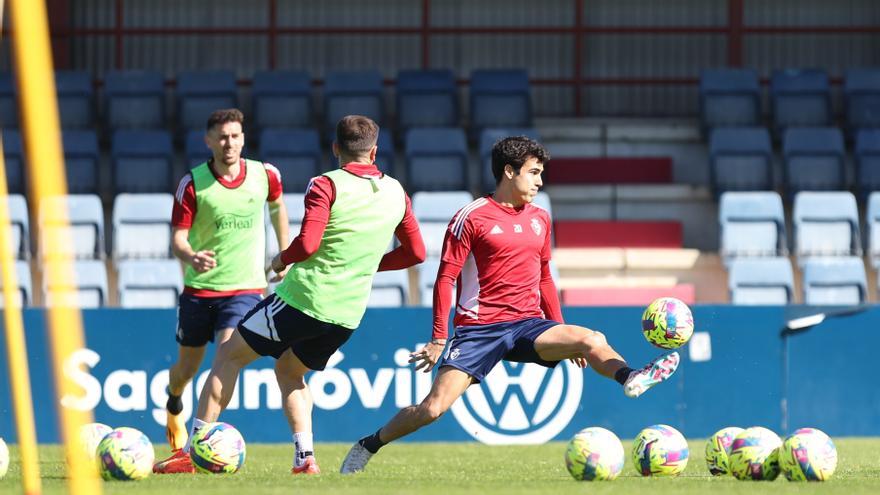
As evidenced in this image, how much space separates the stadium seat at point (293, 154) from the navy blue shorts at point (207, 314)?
835 cm

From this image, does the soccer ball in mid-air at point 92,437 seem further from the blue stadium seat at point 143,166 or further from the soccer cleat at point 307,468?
the blue stadium seat at point 143,166

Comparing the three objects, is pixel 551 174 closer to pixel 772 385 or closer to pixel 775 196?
pixel 775 196

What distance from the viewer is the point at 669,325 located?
8.10 meters

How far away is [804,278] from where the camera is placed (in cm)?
1620

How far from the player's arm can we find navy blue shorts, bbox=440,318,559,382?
0.56 metres

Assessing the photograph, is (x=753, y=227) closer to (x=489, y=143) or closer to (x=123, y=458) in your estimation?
(x=489, y=143)

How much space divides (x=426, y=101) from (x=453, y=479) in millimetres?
11697

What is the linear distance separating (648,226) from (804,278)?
2.48m

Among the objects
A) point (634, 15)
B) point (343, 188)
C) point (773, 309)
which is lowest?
point (773, 309)

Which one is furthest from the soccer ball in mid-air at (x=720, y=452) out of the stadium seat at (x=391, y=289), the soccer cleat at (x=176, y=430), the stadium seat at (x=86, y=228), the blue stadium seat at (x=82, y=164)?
the blue stadium seat at (x=82, y=164)

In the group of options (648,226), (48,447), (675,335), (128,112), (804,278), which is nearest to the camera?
(675,335)

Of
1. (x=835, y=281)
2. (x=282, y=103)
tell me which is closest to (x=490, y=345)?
(x=835, y=281)

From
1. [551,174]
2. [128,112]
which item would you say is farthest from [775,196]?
[128,112]

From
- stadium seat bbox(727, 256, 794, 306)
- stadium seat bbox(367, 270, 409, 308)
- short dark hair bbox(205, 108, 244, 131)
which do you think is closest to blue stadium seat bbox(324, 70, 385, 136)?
stadium seat bbox(367, 270, 409, 308)
